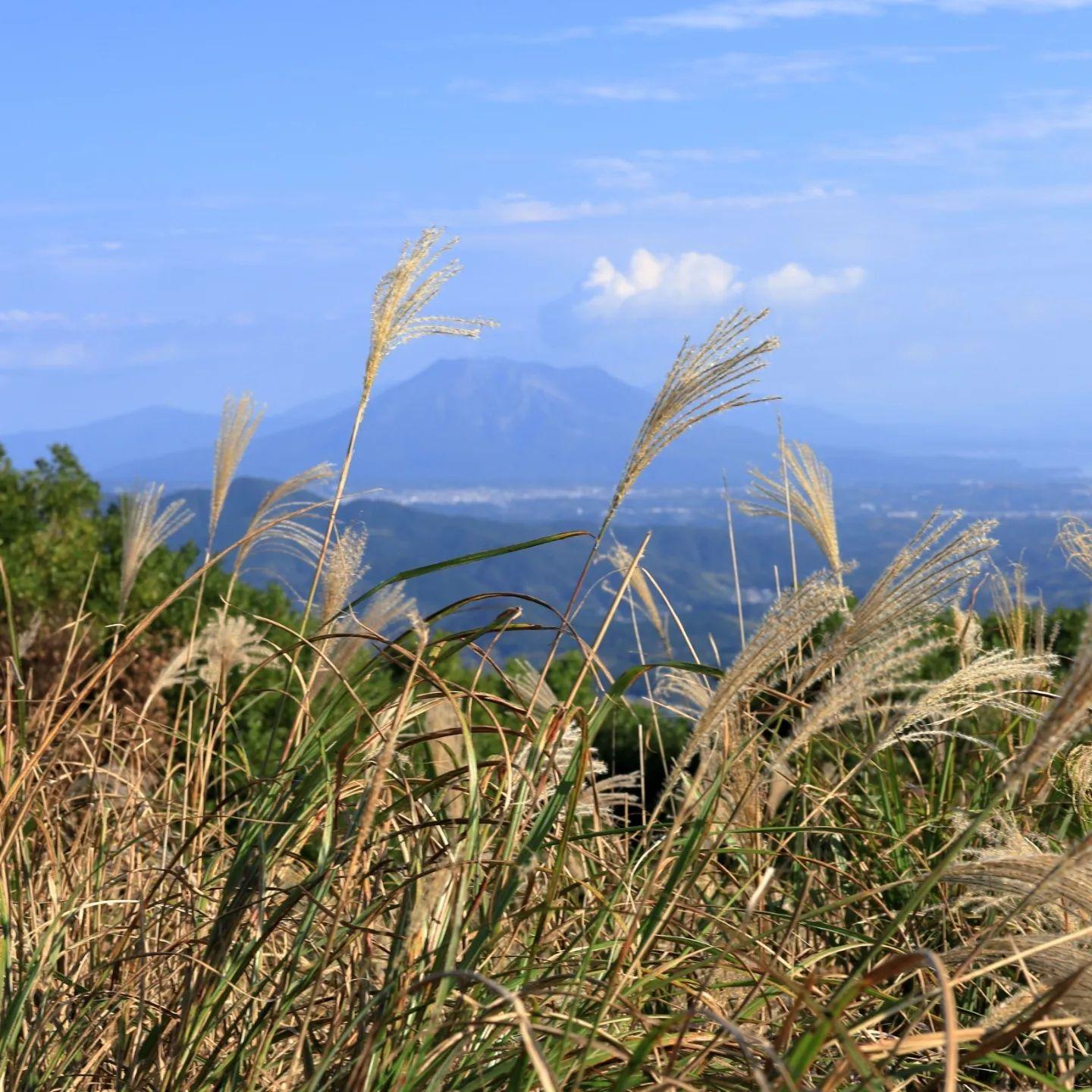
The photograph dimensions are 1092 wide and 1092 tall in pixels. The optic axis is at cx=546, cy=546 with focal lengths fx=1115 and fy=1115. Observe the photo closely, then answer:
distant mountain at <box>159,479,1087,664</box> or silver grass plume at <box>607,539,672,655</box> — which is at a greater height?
silver grass plume at <box>607,539,672,655</box>

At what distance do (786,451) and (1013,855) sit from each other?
6.81 feet

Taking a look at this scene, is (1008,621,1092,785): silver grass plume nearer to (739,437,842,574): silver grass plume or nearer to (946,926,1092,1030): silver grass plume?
(946,926,1092,1030): silver grass plume

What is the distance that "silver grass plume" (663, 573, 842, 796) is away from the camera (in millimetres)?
1345

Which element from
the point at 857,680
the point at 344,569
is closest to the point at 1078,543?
the point at 857,680

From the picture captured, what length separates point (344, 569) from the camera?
238 centimetres

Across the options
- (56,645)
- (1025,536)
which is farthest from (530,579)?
(56,645)

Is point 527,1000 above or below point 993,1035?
below

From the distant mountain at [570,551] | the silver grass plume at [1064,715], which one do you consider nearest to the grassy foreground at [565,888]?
the silver grass plume at [1064,715]

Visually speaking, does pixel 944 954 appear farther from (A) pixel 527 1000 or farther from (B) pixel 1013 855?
(A) pixel 527 1000

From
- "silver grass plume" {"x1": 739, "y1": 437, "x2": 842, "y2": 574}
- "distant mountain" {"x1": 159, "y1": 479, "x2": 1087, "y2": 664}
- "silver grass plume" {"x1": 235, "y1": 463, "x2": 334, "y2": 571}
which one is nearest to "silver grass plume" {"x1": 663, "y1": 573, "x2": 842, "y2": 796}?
"silver grass plume" {"x1": 739, "y1": 437, "x2": 842, "y2": 574}

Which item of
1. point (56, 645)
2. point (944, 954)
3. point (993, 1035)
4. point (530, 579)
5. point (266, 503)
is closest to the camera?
point (993, 1035)

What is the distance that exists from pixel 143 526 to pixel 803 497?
1.84m

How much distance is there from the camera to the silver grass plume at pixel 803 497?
9.36 ft

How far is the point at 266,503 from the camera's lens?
2.79 metres
